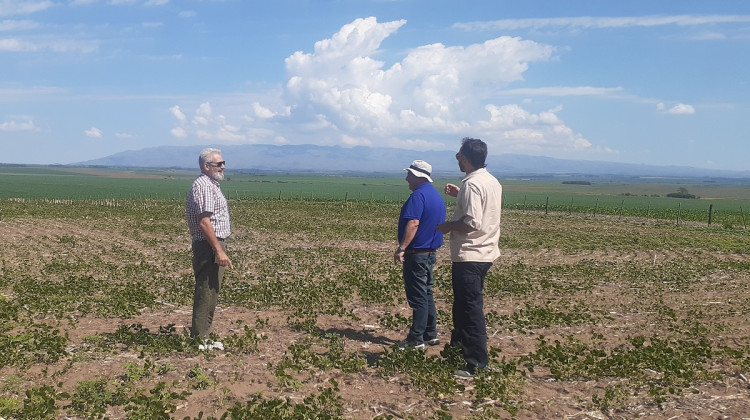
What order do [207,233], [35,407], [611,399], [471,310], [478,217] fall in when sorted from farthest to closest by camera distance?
1. [207,233]
2. [471,310]
3. [478,217]
4. [611,399]
5. [35,407]

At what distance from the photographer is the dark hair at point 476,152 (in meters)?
7.46

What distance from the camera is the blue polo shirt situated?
8.23 metres

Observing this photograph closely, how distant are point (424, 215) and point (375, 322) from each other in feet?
11.2

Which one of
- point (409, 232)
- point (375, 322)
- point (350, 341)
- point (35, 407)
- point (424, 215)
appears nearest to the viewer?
point (35, 407)

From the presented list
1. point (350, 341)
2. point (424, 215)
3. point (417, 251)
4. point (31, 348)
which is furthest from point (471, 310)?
point (31, 348)

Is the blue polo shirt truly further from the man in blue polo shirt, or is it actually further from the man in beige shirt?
the man in beige shirt

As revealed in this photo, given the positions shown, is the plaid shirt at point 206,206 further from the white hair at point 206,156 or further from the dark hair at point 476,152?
the dark hair at point 476,152

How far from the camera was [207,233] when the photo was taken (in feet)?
26.1

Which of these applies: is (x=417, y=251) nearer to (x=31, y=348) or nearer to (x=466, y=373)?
(x=466, y=373)

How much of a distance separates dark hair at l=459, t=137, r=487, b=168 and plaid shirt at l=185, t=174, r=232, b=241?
3326mm

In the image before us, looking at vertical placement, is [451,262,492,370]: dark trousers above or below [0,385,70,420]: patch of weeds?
above

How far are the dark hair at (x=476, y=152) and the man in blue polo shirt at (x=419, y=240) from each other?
80 cm

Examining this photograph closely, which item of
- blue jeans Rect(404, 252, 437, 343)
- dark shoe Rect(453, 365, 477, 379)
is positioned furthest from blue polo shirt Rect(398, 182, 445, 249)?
dark shoe Rect(453, 365, 477, 379)

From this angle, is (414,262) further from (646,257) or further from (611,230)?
(611,230)
